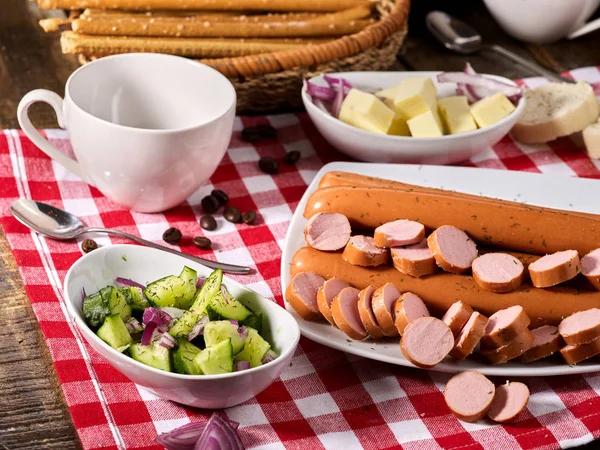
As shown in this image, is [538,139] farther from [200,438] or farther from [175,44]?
[200,438]

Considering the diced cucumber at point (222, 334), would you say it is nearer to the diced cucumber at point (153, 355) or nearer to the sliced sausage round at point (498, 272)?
the diced cucumber at point (153, 355)

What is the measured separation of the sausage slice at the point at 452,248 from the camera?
155 centimetres

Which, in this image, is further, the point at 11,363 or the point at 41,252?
the point at 41,252

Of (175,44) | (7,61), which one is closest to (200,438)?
(175,44)

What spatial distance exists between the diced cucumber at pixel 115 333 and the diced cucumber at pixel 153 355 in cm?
2

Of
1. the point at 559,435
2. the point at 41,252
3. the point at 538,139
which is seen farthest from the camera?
the point at 538,139

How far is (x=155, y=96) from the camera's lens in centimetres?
201

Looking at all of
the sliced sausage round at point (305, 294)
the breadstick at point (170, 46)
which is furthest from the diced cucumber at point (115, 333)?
the breadstick at point (170, 46)

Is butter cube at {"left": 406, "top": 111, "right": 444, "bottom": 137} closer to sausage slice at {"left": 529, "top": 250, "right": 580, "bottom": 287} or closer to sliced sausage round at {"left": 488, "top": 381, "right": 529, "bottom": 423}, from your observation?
sausage slice at {"left": 529, "top": 250, "right": 580, "bottom": 287}

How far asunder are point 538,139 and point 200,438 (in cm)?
140

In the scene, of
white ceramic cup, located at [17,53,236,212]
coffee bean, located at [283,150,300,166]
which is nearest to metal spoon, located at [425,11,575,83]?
coffee bean, located at [283,150,300,166]

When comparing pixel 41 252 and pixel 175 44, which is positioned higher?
pixel 175 44

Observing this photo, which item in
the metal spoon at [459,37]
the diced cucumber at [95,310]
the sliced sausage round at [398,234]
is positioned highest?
the sliced sausage round at [398,234]

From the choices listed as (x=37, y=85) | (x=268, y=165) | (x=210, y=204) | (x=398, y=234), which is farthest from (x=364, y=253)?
(x=37, y=85)
